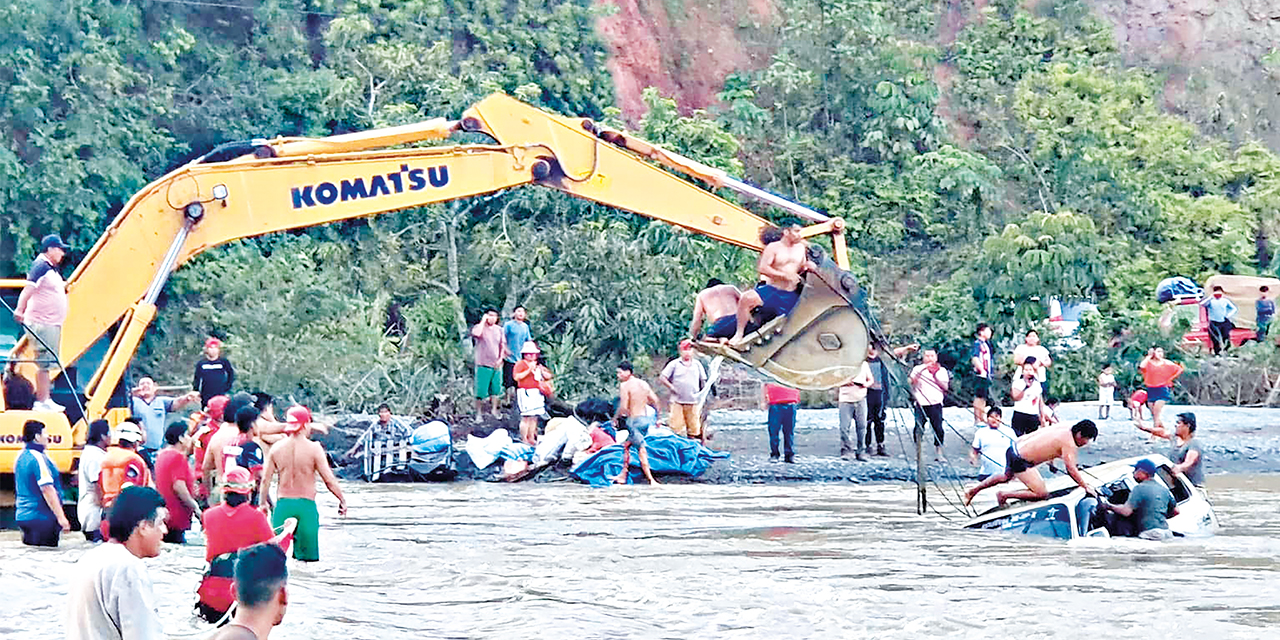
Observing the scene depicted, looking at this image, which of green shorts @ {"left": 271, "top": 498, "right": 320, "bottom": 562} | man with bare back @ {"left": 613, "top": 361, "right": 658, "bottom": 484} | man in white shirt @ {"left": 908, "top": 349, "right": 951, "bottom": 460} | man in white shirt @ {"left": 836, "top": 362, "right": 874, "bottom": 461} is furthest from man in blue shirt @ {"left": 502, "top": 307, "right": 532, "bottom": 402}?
green shorts @ {"left": 271, "top": 498, "right": 320, "bottom": 562}

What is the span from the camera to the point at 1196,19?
128 feet

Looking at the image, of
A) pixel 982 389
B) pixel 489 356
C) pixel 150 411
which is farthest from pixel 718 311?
pixel 982 389

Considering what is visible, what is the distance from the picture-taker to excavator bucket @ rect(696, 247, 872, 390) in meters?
16.1

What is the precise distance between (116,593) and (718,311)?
10.2 meters

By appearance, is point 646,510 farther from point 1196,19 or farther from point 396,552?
point 1196,19

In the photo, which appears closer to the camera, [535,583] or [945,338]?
[535,583]

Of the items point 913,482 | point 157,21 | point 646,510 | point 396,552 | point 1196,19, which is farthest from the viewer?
point 1196,19

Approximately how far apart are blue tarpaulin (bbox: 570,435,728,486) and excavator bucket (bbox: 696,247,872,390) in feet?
14.5

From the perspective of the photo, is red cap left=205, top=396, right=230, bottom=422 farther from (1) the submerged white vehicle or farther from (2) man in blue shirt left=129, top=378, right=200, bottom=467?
(1) the submerged white vehicle

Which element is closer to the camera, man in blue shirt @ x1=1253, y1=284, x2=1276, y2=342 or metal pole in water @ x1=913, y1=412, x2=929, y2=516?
metal pole in water @ x1=913, y1=412, x2=929, y2=516

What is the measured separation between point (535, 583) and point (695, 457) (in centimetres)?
736

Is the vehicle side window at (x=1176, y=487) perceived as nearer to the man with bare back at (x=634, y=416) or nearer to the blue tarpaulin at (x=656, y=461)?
the blue tarpaulin at (x=656, y=461)

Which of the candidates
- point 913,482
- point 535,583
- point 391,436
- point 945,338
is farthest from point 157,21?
point 535,583

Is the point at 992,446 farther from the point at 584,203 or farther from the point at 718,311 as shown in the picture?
the point at 584,203
